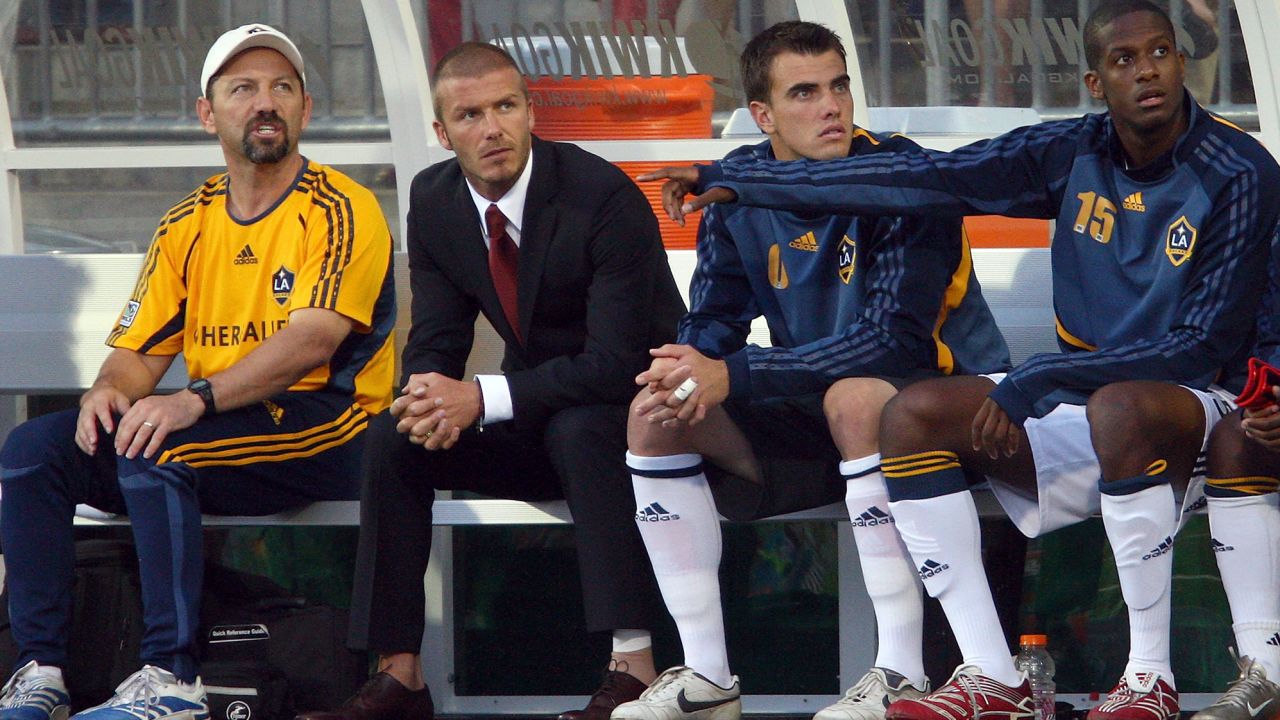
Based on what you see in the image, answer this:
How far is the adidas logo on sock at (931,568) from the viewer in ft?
10.8

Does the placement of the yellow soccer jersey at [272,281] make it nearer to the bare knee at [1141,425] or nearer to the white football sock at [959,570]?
the white football sock at [959,570]

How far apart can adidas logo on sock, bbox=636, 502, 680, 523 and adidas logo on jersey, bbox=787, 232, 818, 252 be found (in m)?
0.67

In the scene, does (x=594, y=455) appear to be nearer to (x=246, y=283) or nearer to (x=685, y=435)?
(x=685, y=435)

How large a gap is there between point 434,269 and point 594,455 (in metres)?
0.70

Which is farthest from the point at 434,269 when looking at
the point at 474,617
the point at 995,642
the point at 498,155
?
the point at 995,642

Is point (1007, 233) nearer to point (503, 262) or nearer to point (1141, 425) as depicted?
point (503, 262)

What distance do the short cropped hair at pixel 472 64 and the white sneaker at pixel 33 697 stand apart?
1478 mm

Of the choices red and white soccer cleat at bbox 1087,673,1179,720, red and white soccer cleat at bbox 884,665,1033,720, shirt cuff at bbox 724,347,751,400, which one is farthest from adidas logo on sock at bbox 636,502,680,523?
red and white soccer cleat at bbox 1087,673,1179,720

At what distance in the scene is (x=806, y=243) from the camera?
3.81 m

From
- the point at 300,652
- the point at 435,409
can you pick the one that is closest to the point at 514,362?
the point at 435,409

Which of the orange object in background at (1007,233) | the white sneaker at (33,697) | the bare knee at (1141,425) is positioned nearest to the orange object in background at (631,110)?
the orange object in background at (1007,233)

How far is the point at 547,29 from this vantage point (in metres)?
5.22

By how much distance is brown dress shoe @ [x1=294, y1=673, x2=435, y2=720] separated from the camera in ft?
11.9

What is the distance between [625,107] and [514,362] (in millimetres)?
1383
